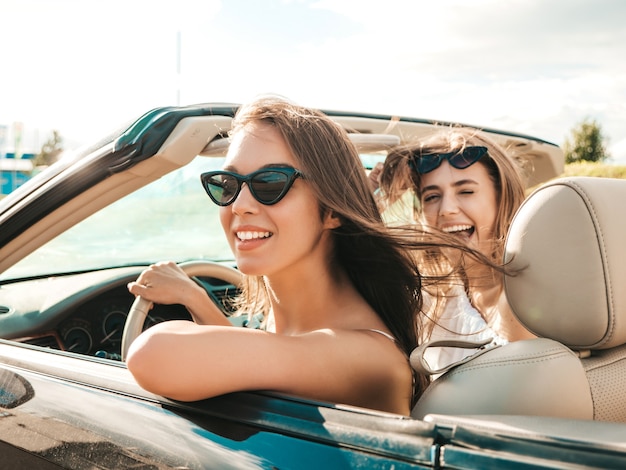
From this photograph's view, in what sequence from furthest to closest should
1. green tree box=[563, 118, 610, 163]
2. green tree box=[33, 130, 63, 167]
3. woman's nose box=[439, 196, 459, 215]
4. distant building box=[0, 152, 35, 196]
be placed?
green tree box=[33, 130, 63, 167]
distant building box=[0, 152, 35, 196]
green tree box=[563, 118, 610, 163]
woman's nose box=[439, 196, 459, 215]

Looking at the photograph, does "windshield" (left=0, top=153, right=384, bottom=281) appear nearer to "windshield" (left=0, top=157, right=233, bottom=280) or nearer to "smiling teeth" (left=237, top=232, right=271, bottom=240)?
"windshield" (left=0, top=157, right=233, bottom=280)

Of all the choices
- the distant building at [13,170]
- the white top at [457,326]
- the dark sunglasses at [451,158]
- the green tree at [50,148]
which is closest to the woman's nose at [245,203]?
the white top at [457,326]

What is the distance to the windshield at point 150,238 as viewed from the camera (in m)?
2.99

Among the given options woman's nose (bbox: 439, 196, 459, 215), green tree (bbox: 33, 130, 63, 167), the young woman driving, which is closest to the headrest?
the young woman driving

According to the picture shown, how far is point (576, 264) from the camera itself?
1447 millimetres

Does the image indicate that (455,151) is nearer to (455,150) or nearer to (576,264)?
(455,150)

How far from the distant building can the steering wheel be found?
3628 centimetres

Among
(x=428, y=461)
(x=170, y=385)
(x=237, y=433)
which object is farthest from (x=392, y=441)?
(x=170, y=385)

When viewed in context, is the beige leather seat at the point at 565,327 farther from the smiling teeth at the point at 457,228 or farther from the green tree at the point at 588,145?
the green tree at the point at 588,145

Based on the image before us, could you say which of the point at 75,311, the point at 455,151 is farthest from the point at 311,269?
the point at 75,311

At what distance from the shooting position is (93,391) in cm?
168

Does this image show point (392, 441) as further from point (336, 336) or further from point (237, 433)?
point (336, 336)

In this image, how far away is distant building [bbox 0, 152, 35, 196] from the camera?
1507 inches

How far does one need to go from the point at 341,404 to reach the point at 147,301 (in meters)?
1.09
